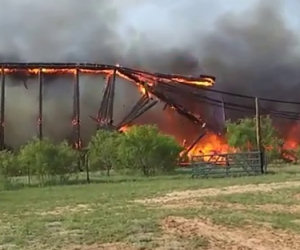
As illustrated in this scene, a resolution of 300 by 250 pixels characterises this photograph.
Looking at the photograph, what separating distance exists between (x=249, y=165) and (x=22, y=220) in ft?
94.1

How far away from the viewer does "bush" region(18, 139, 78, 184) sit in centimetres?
4259

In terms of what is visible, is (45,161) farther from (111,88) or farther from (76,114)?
(111,88)

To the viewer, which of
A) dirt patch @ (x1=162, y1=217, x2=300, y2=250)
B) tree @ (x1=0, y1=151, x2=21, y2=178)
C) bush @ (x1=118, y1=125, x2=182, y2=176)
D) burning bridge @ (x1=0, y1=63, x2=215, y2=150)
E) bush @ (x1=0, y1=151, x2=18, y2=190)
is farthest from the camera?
burning bridge @ (x1=0, y1=63, x2=215, y2=150)

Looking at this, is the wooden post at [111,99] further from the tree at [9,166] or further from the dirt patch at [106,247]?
the dirt patch at [106,247]

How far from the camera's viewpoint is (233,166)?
148ft

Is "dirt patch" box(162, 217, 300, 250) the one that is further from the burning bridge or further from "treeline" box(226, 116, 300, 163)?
the burning bridge

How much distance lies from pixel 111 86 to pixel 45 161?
33.3m

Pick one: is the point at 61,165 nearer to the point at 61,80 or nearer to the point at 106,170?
the point at 106,170

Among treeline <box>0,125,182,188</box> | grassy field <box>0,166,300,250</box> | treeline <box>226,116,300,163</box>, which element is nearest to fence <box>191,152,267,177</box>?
treeline <box>0,125,182,188</box>

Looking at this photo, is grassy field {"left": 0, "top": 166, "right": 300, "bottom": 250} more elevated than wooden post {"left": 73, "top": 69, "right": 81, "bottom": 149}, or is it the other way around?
wooden post {"left": 73, "top": 69, "right": 81, "bottom": 149}

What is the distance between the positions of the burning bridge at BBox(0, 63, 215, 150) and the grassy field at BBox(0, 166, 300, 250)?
4496cm

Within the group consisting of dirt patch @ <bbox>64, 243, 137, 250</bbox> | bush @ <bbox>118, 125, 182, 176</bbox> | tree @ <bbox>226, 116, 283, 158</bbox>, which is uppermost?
tree @ <bbox>226, 116, 283, 158</bbox>

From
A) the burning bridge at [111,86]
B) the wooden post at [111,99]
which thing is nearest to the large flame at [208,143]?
the burning bridge at [111,86]

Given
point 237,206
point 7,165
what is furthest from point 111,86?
point 237,206
